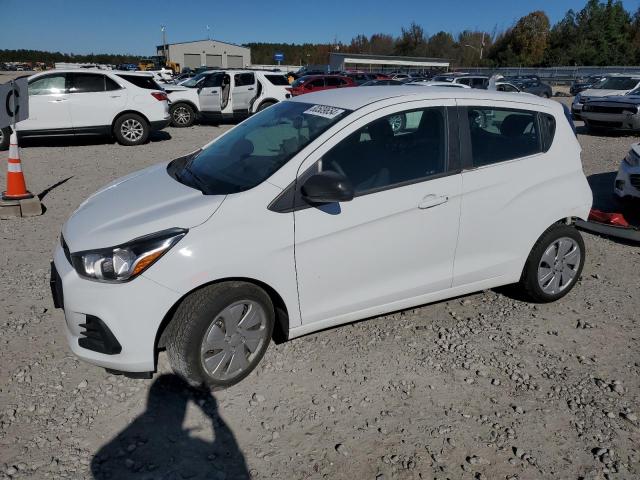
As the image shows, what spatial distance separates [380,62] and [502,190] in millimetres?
68763

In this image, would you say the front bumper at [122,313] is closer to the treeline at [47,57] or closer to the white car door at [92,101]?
the white car door at [92,101]

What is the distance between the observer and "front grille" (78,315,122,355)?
9.06ft

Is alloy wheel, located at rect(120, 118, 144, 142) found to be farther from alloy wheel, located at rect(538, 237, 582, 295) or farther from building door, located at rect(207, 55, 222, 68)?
building door, located at rect(207, 55, 222, 68)

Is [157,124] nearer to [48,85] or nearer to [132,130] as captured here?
[132,130]

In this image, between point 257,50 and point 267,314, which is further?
point 257,50

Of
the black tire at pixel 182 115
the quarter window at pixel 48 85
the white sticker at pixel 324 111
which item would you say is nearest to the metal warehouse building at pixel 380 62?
the black tire at pixel 182 115

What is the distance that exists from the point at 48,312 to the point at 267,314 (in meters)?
1.99

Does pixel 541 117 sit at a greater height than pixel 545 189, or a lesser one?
greater

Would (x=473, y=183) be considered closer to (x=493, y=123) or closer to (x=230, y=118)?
(x=493, y=123)

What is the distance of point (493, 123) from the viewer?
3.82 metres

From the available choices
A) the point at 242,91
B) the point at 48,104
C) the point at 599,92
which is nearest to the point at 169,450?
the point at 48,104

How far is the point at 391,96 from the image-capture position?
3.52 metres

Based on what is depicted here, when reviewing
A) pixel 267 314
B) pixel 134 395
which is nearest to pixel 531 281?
pixel 267 314

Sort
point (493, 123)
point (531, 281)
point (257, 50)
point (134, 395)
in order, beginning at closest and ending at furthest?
1. point (134, 395)
2. point (493, 123)
3. point (531, 281)
4. point (257, 50)
